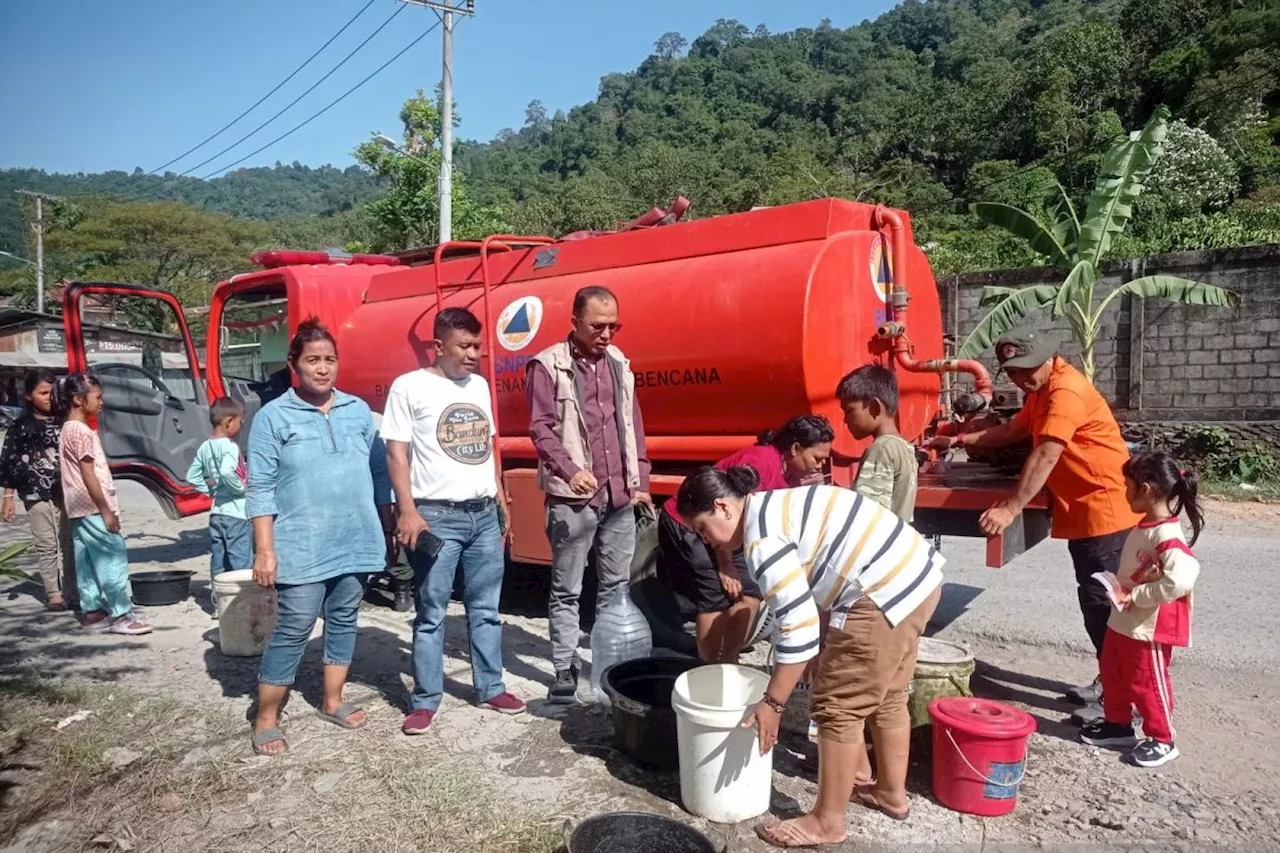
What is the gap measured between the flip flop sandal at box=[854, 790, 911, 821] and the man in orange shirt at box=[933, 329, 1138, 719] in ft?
4.30

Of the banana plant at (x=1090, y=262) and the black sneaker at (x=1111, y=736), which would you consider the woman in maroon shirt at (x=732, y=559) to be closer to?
the black sneaker at (x=1111, y=736)

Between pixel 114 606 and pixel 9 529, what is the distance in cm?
516

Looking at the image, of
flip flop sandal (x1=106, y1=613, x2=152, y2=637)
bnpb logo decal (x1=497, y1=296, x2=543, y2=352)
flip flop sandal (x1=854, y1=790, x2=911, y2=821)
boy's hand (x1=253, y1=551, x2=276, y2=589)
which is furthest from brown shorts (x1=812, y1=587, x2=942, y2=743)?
flip flop sandal (x1=106, y1=613, x2=152, y2=637)

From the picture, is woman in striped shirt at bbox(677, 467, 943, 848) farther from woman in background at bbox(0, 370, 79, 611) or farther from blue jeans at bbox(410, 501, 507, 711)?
woman in background at bbox(0, 370, 79, 611)

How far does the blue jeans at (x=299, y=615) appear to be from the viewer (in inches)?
153

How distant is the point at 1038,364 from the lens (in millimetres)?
4117

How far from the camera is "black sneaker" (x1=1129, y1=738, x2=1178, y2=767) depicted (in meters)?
3.61

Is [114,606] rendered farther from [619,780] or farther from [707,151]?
[707,151]

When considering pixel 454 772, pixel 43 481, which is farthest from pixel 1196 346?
pixel 43 481

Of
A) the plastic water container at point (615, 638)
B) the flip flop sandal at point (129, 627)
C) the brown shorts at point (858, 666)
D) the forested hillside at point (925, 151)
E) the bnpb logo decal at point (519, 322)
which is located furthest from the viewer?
the forested hillside at point (925, 151)

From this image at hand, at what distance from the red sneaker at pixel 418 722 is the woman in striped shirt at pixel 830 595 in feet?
5.46

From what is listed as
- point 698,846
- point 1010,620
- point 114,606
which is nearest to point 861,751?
point 698,846

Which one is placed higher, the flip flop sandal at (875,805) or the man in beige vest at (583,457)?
the man in beige vest at (583,457)

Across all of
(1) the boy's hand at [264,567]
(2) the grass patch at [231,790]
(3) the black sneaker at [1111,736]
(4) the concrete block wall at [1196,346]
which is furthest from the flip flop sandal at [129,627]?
(4) the concrete block wall at [1196,346]
